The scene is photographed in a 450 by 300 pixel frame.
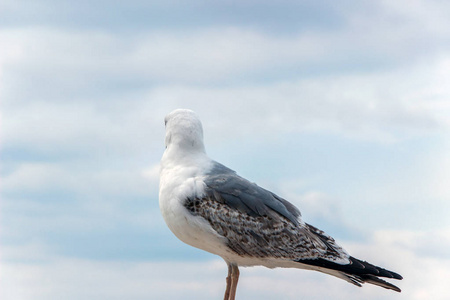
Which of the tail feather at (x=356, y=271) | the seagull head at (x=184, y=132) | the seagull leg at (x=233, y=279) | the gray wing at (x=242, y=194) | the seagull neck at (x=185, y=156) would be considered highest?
the seagull head at (x=184, y=132)

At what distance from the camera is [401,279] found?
18609 millimetres

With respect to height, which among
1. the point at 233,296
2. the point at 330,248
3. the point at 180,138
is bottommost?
the point at 233,296

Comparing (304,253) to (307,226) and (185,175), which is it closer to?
(307,226)

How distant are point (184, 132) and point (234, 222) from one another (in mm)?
2317

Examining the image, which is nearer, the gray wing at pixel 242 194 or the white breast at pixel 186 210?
the white breast at pixel 186 210

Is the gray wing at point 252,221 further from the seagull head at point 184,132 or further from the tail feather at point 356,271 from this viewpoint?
the seagull head at point 184,132

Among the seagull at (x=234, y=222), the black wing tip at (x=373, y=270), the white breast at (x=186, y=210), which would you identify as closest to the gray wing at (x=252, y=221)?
the seagull at (x=234, y=222)

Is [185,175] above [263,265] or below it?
above

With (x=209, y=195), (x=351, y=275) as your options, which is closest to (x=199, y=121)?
(x=209, y=195)

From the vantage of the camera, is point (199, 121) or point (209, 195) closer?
point (209, 195)

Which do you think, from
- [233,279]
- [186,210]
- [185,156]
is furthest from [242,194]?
[233,279]

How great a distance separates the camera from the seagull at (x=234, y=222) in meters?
18.0

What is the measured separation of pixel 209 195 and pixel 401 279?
14.8 feet

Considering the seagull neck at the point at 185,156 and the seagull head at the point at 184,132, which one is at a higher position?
the seagull head at the point at 184,132
